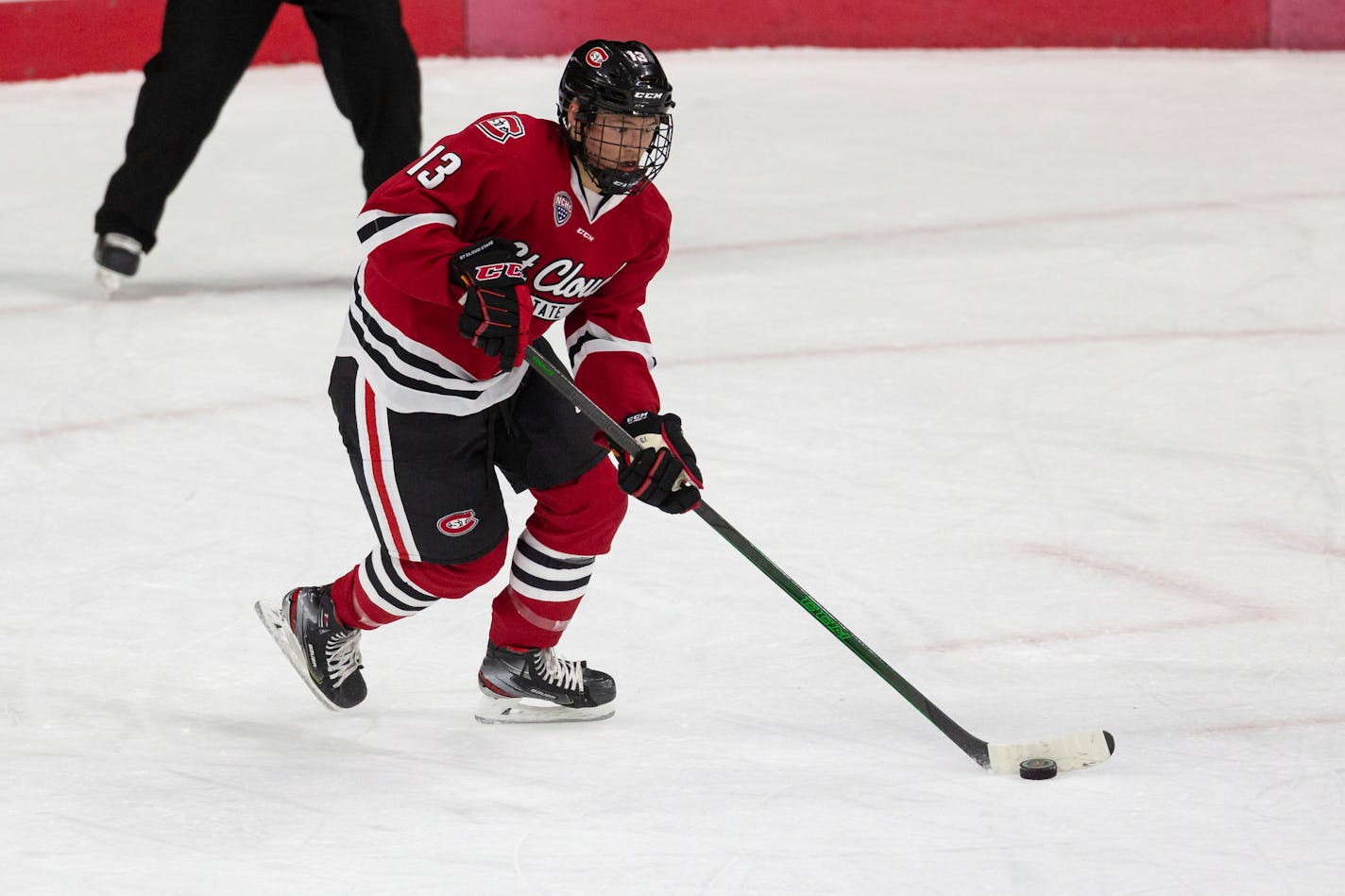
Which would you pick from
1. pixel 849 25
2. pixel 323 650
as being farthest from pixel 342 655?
pixel 849 25

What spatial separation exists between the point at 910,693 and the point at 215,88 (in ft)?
9.23

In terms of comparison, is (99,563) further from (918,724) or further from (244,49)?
(244,49)

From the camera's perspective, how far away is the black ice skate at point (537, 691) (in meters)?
2.56

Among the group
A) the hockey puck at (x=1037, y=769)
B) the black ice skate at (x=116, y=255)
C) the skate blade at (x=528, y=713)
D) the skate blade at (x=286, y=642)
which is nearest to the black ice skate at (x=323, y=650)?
the skate blade at (x=286, y=642)

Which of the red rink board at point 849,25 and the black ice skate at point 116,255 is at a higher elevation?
the black ice skate at point 116,255

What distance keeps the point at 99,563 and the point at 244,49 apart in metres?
1.90

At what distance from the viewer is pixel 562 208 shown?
7.71 ft

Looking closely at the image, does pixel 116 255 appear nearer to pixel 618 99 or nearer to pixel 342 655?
pixel 342 655

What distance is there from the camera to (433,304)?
236 centimetres

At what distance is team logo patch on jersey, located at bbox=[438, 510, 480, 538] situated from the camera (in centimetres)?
243

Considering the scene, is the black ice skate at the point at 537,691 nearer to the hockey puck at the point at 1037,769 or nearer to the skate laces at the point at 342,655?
the skate laces at the point at 342,655

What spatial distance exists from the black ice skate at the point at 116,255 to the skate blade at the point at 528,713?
2283 mm

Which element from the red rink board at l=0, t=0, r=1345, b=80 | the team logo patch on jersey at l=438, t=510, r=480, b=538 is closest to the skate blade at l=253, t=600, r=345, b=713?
the team logo patch on jersey at l=438, t=510, r=480, b=538

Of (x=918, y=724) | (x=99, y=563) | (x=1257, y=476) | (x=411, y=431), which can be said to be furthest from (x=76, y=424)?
(x=1257, y=476)
